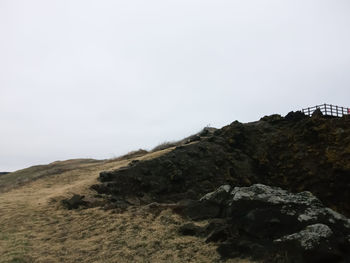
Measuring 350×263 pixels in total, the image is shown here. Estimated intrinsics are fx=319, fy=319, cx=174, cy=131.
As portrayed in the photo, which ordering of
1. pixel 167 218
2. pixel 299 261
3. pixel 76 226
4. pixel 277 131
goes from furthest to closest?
pixel 277 131
pixel 76 226
pixel 167 218
pixel 299 261

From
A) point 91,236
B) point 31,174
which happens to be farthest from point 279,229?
point 31,174

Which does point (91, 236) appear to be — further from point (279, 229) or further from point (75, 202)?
point (279, 229)

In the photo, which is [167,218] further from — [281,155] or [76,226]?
[281,155]

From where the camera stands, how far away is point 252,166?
3484cm

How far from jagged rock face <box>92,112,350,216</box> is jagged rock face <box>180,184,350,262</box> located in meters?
13.8

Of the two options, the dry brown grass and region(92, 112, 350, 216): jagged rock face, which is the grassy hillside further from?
region(92, 112, 350, 216): jagged rock face

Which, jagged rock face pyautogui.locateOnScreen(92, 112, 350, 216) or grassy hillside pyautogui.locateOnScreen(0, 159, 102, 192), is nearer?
jagged rock face pyautogui.locateOnScreen(92, 112, 350, 216)

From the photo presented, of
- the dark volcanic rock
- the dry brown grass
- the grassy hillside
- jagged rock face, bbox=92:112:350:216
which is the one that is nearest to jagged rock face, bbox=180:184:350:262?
the dry brown grass

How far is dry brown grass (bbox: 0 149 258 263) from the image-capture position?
14.2 metres

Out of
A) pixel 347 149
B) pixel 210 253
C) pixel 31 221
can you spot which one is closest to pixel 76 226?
pixel 31 221

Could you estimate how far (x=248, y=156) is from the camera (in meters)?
36.1

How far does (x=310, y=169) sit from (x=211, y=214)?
18859mm

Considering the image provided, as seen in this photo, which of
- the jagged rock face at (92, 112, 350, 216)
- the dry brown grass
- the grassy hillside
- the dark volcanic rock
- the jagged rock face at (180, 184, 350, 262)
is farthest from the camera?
the grassy hillside

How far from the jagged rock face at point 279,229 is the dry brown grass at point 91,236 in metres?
1.06
